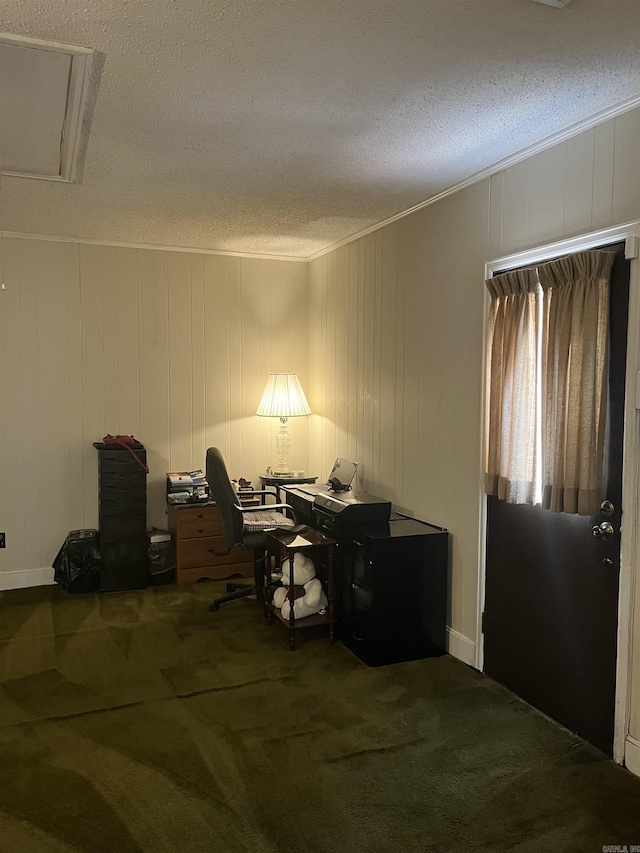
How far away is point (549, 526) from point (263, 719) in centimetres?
153

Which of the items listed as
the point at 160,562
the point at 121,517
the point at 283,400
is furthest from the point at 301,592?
the point at 283,400

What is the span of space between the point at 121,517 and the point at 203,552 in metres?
0.65

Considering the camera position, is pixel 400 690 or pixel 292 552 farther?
pixel 292 552

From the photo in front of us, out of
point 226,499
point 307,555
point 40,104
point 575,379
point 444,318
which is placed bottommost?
point 307,555

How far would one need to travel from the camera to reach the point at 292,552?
365 centimetres

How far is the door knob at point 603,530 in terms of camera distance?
2609 millimetres

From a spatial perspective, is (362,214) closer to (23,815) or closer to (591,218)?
(591,218)

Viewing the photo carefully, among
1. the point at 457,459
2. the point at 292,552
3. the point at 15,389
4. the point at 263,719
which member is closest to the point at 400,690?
the point at 263,719

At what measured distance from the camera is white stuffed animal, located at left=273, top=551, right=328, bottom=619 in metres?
3.74

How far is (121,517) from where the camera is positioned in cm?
470

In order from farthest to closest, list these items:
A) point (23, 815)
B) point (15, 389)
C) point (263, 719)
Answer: point (15, 389) → point (263, 719) → point (23, 815)

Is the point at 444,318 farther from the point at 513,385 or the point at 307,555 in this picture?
the point at 307,555

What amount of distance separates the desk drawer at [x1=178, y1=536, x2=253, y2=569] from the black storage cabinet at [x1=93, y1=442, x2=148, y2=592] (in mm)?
277

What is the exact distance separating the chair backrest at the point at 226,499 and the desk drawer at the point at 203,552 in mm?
817
